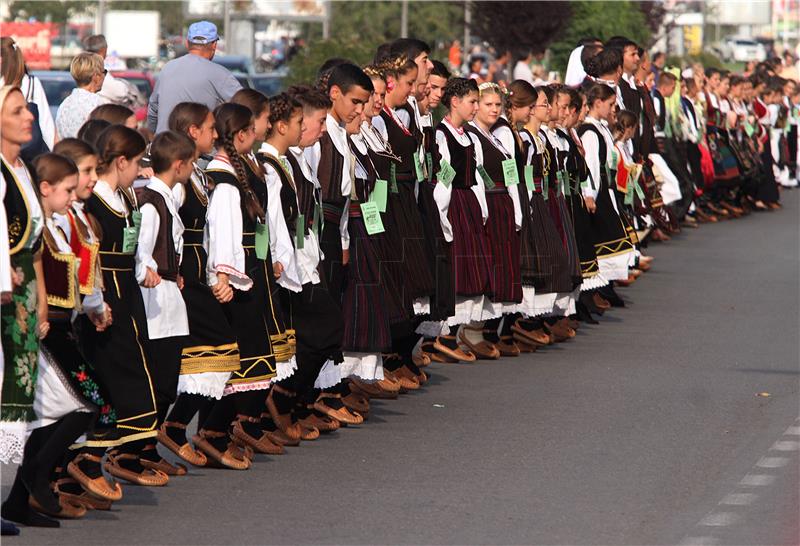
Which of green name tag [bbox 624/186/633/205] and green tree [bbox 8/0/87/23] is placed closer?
green name tag [bbox 624/186/633/205]

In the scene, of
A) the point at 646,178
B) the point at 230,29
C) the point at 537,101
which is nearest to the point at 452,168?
the point at 537,101

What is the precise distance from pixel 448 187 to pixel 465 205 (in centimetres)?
43

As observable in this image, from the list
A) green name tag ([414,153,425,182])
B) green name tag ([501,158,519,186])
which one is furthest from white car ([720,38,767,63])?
green name tag ([414,153,425,182])

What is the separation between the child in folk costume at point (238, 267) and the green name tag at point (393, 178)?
1.70 metres

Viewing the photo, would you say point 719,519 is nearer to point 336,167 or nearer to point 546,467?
point 546,467

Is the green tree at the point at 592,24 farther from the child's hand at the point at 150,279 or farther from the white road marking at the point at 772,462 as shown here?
the child's hand at the point at 150,279

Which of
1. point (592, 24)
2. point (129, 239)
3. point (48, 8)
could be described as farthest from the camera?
point (48, 8)

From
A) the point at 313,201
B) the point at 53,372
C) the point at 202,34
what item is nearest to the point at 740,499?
the point at 313,201

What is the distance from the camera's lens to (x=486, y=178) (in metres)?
10.9

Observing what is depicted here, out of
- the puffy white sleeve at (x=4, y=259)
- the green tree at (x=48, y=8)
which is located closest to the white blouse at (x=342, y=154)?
the puffy white sleeve at (x=4, y=259)

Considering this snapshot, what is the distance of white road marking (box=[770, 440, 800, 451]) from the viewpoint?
8.40 metres

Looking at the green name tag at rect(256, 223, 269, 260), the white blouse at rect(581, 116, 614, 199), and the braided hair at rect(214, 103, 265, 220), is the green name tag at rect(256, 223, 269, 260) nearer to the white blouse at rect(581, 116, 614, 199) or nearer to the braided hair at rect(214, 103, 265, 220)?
the braided hair at rect(214, 103, 265, 220)

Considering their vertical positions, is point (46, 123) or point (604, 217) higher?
point (46, 123)

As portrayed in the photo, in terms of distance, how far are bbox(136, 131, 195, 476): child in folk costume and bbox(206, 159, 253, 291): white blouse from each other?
237 mm
